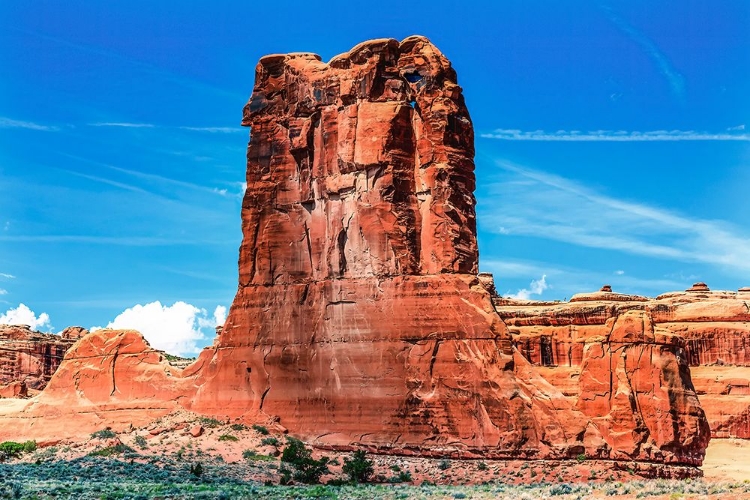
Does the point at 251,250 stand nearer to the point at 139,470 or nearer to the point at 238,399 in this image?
the point at 238,399

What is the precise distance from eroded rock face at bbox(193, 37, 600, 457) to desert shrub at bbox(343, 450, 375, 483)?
209 cm

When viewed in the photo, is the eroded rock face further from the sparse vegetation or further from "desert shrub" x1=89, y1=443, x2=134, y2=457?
the sparse vegetation

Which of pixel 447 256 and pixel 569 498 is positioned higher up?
pixel 447 256

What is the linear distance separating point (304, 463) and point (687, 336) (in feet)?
131

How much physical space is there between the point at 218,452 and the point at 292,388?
426 centimetres

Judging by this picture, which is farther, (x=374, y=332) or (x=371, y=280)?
(x=371, y=280)

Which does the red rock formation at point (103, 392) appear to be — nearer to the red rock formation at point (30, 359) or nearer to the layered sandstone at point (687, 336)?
the layered sandstone at point (687, 336)

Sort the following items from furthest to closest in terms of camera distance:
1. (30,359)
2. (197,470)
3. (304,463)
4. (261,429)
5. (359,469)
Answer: (30,359), (261,429), (304,463), (359,469), (197,470)

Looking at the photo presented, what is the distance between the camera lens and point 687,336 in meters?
72.4

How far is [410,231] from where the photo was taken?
1724 inches

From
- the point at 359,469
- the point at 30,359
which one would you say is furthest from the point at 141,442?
the point at 30,359

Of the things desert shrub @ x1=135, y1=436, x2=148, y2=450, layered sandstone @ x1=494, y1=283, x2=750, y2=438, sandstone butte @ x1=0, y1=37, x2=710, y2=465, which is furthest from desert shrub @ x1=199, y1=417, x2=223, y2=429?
layered sandstone @ x1=494, y1=283, x2=750, y2=438

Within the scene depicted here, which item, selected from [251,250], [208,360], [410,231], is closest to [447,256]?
[410,231]

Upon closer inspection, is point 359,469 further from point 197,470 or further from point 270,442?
point 197,470
